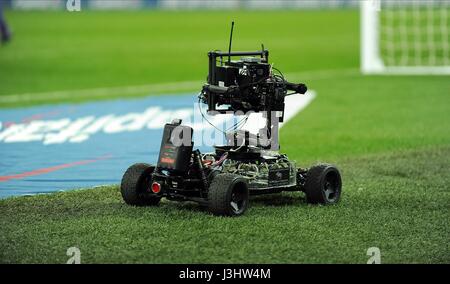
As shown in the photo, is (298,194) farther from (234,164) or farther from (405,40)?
(405,40)

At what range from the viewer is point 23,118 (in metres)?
16.3

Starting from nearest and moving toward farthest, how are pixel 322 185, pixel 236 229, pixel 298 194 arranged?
pixel 236 229, pixel 322 185, pixel 298 194

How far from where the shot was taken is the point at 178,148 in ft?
29.9

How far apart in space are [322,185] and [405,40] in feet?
72.9

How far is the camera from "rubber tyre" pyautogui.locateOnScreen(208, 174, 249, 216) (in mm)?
8828

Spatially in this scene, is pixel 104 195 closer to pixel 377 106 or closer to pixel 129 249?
pixel 129 249

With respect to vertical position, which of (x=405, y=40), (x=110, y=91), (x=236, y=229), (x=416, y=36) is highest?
(x=416, y=36)

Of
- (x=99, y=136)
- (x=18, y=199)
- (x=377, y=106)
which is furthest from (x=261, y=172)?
(x=377, y=106)

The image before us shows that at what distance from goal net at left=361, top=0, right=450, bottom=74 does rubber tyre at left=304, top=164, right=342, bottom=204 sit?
37.3 ft

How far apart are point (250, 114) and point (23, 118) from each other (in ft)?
24.8

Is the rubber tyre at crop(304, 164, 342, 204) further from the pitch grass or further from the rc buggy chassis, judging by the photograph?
the pitch grass

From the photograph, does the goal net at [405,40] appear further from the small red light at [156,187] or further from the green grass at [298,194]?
the small red light at [156,187]

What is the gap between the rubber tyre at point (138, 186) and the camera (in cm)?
941

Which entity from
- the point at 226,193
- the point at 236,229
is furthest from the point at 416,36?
the point at 236,229
